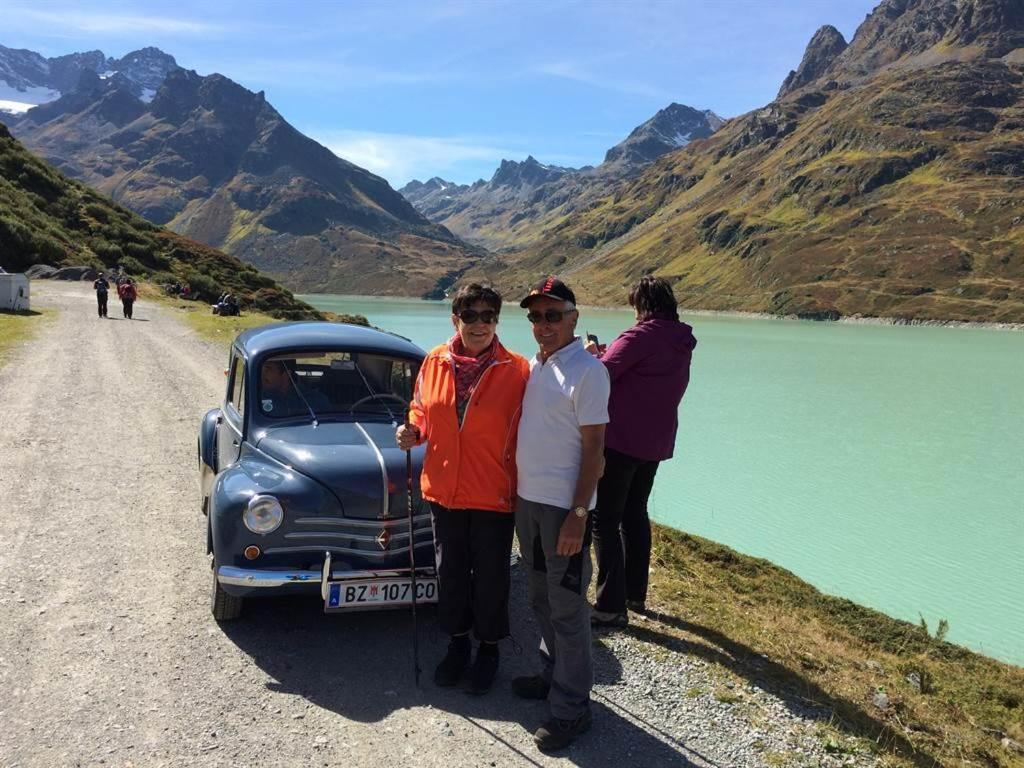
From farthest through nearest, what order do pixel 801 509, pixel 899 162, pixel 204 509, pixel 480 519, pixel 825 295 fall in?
pixel 899 162, pixel 825 295, pixel 801 509, pixel 204 509, pixel 480 519

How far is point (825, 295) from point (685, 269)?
5102 cm

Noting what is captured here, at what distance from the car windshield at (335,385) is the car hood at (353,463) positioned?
1.41ft

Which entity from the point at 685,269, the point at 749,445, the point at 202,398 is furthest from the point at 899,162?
the point at 202,398

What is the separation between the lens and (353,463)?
571cm

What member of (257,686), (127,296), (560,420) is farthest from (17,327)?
(560,420)

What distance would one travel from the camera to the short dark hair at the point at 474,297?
181 inches

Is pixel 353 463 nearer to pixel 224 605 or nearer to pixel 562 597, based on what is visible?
pixel 224 605

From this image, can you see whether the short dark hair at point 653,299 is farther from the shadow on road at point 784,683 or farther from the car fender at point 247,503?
the car fender at point 247,503

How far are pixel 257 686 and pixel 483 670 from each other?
160 centimetres

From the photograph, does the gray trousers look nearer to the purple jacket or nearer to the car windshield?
the purple jacket

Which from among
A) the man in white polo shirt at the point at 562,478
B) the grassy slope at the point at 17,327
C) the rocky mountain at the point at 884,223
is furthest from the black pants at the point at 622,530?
the rocky mountain at the point at 884,223

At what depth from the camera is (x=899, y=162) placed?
6334 inches

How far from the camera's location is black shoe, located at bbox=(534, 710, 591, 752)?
4.31 metres

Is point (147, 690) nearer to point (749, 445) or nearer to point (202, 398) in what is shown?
point (202, 398)
